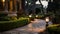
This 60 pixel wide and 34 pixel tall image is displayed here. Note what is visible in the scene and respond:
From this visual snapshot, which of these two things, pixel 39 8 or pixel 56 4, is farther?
pixel 39 8

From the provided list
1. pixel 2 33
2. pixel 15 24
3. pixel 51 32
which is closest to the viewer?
pixel 51 32

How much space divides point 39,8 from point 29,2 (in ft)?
14.3

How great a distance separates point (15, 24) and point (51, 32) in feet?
26.4

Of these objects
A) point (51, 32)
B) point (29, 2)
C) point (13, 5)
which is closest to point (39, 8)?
point (29, 2)

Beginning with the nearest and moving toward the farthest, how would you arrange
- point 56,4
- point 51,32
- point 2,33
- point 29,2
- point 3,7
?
1. point 56,4
2. point 51,32
3. point 2,33
4. point 3,7
5. point 29,2

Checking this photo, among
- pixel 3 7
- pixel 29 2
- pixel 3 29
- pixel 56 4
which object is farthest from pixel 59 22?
pixel 29 2

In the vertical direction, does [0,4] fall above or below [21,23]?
above

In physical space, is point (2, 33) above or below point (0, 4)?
below

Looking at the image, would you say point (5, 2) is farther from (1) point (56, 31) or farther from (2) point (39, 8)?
(2) point (39, 8)

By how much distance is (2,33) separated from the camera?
12625mm

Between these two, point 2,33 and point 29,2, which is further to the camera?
point 29,2

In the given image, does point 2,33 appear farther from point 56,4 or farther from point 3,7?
point 3,7

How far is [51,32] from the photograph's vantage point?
332 inches

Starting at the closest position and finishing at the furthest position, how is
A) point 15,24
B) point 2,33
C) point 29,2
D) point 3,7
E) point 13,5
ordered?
1. point 2,33
2. point 15,24
3. point 3,7
4. point 13,5
5. point 29,2
